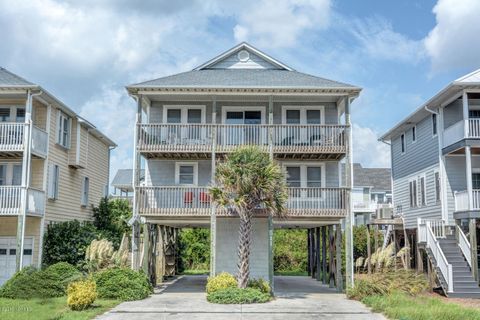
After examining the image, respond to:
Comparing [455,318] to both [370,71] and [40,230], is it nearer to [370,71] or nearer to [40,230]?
[370,71]

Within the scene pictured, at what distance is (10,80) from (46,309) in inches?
427

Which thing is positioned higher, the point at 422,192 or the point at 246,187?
the point at 422,192

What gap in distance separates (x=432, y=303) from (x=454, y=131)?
27.9 ft

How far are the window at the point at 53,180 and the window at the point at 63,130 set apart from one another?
131 cm

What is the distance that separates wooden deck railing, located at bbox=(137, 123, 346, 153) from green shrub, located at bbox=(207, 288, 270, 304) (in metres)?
6.11

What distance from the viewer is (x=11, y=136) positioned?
21844mm

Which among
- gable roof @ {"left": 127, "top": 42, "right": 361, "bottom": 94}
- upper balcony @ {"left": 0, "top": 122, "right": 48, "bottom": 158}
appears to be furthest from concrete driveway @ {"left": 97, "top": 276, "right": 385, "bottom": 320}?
gable roof @ {"left": 127, "top": 42, "right": 361, "bottom": 94}

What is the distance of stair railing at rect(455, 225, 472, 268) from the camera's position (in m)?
21.3

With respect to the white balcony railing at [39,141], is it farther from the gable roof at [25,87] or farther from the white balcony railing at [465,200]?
the white balcony railing at [465,200]

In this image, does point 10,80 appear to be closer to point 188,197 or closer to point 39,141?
point 39,141

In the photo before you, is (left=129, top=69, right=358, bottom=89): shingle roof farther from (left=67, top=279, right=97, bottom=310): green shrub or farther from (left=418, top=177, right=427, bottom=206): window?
(left=67, top=279, right=97, bottom=310): green shrub

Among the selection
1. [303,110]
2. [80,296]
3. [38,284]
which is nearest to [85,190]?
[38,284]

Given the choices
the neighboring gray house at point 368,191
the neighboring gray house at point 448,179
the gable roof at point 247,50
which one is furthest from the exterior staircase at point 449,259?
the neighboring gray house at point 368,191

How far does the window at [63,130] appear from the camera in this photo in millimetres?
25000
